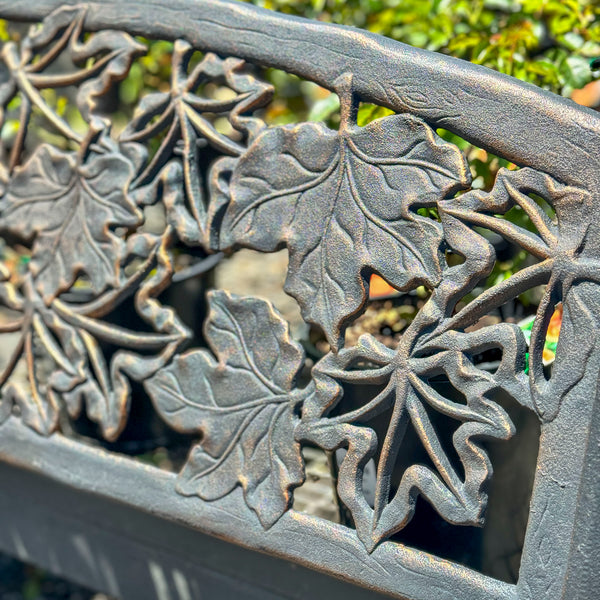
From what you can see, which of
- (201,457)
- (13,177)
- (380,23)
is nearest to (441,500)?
(201,457)

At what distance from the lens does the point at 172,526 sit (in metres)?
1.23

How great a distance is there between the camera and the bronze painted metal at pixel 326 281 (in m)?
0.83

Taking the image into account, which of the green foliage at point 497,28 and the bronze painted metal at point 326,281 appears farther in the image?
the green foliage at point 497,28

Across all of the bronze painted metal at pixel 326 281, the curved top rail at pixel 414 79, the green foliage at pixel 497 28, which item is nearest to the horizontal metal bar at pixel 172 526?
the bronze painted metal at pixel 326 281

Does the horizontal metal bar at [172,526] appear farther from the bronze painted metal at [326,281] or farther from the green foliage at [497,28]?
the green foliage at [497,28]

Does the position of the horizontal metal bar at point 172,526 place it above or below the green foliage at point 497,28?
below

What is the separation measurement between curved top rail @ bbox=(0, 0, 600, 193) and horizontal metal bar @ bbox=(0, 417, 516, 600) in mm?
470

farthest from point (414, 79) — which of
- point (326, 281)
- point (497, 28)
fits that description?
point (497, 28)

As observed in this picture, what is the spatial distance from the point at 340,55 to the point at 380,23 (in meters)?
0.72

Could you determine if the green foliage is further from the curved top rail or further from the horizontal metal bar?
the horizontal metal bar

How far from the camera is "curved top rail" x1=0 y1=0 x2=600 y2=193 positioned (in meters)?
0.83

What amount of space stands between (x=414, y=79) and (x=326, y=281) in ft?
0.86

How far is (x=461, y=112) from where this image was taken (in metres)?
0.89

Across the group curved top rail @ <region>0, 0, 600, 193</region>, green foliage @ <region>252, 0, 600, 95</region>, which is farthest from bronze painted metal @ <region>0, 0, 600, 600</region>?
green foliage @ <region>252, 0, 600, 95</region>
